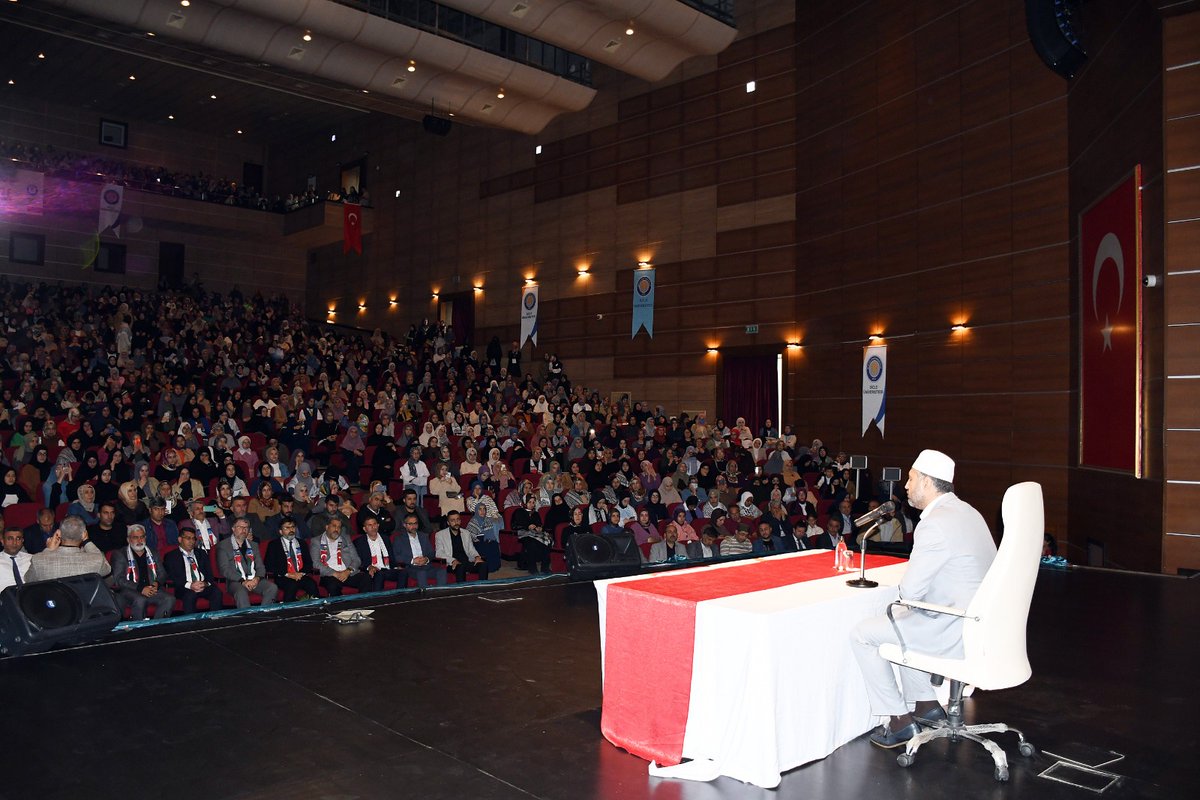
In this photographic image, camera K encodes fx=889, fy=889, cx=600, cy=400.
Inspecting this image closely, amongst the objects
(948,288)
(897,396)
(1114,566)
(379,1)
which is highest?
(379,1)

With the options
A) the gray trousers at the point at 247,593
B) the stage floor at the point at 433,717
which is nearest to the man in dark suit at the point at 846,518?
the stage floor at the point at 433,717

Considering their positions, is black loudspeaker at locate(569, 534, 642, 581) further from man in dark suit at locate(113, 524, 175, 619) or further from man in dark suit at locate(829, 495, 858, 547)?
man in dark suit at locate(829, 495, 858, 547)

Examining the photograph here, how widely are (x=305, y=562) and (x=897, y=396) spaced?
9.13 metres

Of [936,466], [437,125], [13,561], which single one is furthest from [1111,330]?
[437,125]

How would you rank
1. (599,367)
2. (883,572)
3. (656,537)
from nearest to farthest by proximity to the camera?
(883,572), (656,537), (599,367)

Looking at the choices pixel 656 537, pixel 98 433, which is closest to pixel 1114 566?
pixel 656 537

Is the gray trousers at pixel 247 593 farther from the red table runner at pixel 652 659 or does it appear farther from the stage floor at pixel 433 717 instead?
the red table runner at pixel 652 659

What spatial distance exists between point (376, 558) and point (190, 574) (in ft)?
4.82

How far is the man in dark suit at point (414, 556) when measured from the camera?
7.71m

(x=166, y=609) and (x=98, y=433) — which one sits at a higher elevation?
(x=98, y=433)

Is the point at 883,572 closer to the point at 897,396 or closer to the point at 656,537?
the point at 656,537

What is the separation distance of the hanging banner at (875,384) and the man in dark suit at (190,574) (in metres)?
9.86

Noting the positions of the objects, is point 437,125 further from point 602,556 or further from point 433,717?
point 433,717

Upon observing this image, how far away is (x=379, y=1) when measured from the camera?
14797 millimetres
